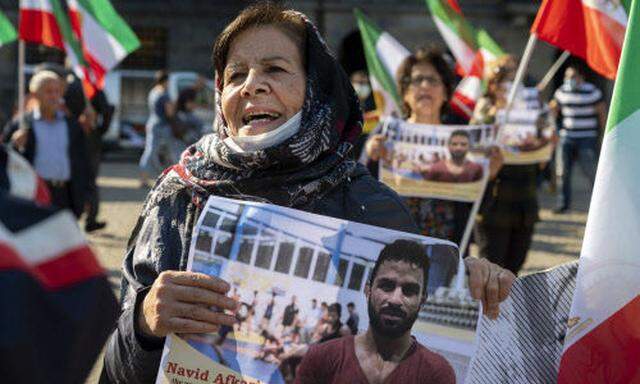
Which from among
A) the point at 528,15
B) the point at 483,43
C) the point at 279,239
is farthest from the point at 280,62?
the point at 528,15

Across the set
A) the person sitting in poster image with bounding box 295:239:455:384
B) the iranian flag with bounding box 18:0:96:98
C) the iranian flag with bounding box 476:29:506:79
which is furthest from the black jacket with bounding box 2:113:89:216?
the person sitting in poster image with bounding box 295:239:455:384

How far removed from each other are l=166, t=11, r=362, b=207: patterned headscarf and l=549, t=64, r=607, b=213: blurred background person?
11.8m

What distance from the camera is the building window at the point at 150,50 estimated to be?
29781 mm

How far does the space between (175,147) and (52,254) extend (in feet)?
45.7

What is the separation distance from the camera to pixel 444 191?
604cm

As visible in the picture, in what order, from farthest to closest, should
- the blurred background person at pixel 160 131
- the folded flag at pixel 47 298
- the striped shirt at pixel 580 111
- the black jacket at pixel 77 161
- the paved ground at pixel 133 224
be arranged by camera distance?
1. the blurred background person at pixel 160 131
2. the striped shirt at pixel 580 111
3. the paved ground at pixel 133 224
4. the black jacket at pixel 77 161
5. the folded flag at pixel 47 298

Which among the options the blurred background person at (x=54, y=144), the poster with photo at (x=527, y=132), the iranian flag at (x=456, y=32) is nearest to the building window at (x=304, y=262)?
the poster with photo at (x=527, y=132)

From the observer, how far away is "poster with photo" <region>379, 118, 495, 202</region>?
6059 millimetres

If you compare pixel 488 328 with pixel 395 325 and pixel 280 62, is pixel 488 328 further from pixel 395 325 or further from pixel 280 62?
pixel 280 62

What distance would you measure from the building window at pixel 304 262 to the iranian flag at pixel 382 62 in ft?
19.9

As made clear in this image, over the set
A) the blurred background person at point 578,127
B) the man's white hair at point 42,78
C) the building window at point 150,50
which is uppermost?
the man's white hair at point 42,78

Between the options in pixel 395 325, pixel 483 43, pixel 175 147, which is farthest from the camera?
pixel 175 147

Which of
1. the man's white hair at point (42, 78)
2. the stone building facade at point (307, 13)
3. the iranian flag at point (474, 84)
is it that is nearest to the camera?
the iranian flag at point (474, 84)

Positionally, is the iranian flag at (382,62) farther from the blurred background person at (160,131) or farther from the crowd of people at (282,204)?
the blurred background person at (160,131)
